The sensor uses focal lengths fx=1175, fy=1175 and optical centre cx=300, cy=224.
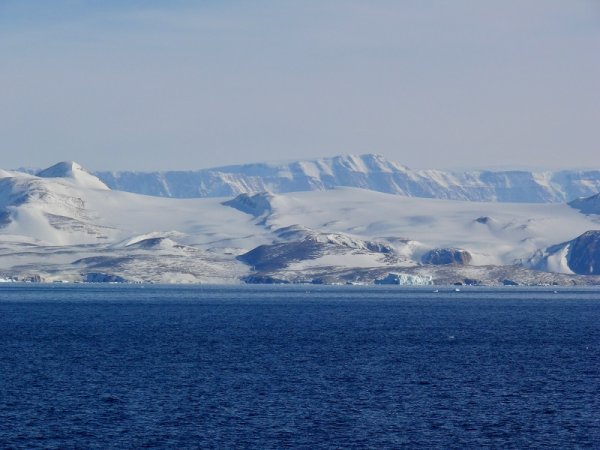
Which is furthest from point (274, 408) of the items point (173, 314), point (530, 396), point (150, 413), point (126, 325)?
point (173, 314)

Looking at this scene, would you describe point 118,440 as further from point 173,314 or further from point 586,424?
point 173,314

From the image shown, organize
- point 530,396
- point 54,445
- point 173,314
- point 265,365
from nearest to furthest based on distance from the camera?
point 54,445 < point 530,396 < point 265,365 < point 173,314

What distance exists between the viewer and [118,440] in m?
61.6

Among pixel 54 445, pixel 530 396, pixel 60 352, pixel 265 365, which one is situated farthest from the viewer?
pixel 60 352

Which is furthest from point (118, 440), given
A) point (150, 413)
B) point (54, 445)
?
point (150, 413)

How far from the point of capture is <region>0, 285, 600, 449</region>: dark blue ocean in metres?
63.5

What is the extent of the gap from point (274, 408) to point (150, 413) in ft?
25.2

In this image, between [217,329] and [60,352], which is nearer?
[60,352]

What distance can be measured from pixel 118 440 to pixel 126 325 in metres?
86.5

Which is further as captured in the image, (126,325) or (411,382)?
(126,325)

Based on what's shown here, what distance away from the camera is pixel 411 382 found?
84562 mm

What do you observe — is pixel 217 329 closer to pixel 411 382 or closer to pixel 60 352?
pixel 60 352

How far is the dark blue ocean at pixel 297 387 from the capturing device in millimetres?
63469

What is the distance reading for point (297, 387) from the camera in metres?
81.1
